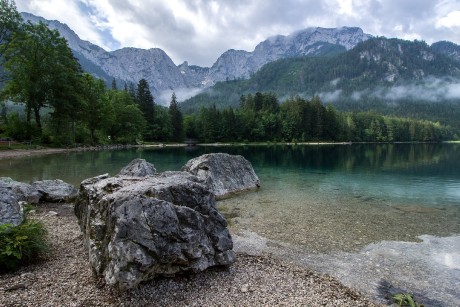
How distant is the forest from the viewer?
2350 inches

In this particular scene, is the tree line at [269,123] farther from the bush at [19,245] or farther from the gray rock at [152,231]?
the bush at [19,245]

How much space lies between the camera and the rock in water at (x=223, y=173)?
25.5 m

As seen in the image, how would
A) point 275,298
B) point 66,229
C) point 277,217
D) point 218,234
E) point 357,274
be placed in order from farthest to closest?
1. point 277,217
2. point 66,229
3. point 357,274
4. point 218,234
5. point 275,298

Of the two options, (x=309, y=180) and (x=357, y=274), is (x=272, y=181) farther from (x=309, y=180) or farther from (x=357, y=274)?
(x=357, y=274)

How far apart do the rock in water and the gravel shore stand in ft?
48.2

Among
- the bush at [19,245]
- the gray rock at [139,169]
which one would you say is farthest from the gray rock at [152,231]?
the gray rock at [139,169]

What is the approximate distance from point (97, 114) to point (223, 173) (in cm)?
A: 6538

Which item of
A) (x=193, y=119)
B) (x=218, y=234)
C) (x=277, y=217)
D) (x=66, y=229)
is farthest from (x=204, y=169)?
(x=193, y=119)

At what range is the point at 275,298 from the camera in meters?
8.53

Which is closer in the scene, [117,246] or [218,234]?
[117,246]

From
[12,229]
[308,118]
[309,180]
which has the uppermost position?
[308,118]

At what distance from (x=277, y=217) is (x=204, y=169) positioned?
30.9 ft

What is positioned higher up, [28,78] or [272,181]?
[28,78]

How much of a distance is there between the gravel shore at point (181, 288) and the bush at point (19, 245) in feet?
1.07
